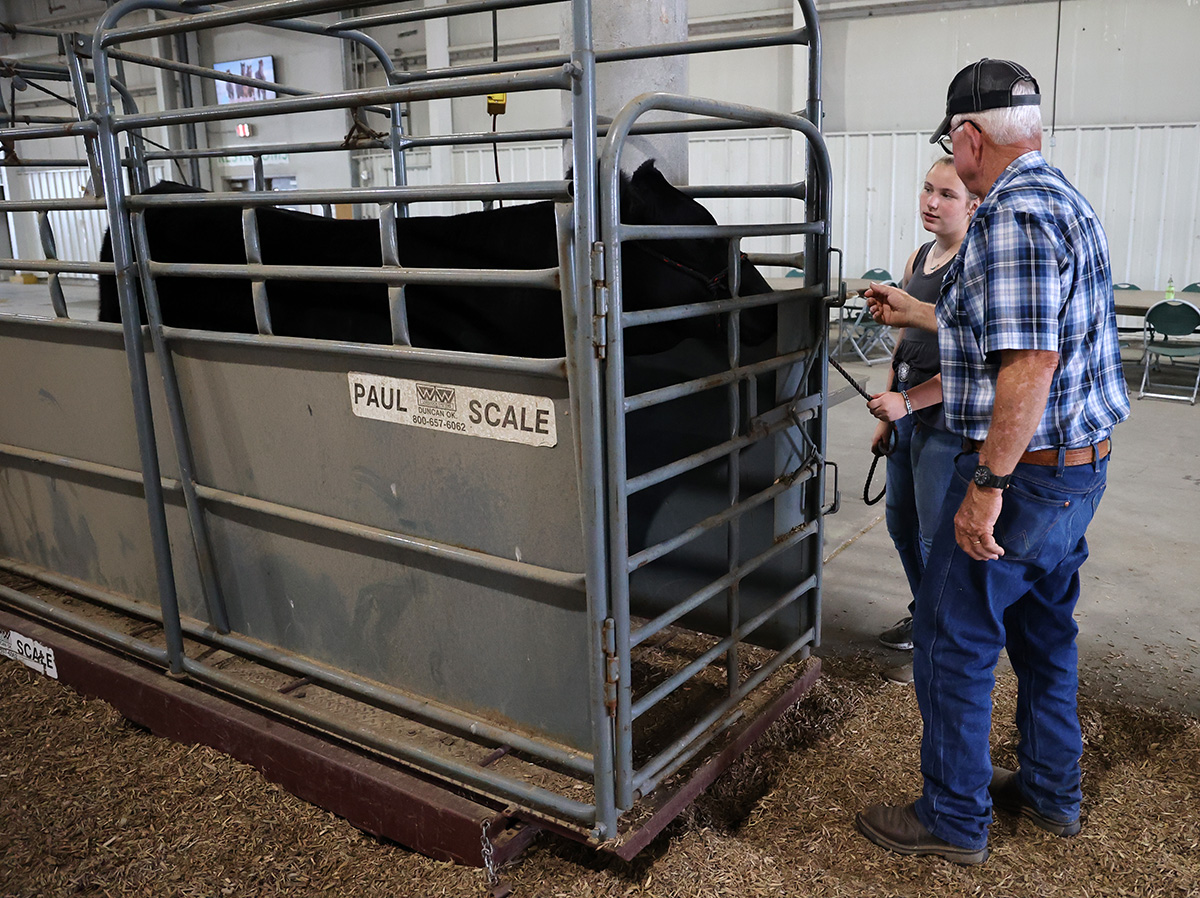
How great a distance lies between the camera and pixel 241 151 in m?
3.71

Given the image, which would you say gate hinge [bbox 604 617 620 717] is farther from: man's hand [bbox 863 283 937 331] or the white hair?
the white hair

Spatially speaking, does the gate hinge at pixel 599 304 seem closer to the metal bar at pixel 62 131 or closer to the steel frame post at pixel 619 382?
the steel frame post at pixel 619 382

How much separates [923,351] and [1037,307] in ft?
2.98

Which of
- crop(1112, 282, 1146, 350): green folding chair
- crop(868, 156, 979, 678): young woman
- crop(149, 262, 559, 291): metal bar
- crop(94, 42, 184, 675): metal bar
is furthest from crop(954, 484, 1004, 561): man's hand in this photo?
crop(1112, 282, 1146, 350): green folding chair

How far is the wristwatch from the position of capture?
194 centimetres

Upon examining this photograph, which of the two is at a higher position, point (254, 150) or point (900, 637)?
point (254, 150)

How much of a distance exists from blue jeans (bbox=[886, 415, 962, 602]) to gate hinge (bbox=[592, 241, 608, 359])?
3.87ft

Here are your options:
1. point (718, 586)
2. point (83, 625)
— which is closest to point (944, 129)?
point (718, 586)

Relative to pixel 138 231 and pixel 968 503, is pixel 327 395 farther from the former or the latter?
pixel 968 503

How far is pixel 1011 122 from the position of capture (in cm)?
200

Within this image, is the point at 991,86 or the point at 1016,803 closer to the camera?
the point at 991,86

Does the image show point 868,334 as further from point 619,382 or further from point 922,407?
point 619,382

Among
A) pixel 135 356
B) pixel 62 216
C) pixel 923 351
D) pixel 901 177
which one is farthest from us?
pixel 62 216

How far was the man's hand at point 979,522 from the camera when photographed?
6.46 ft
